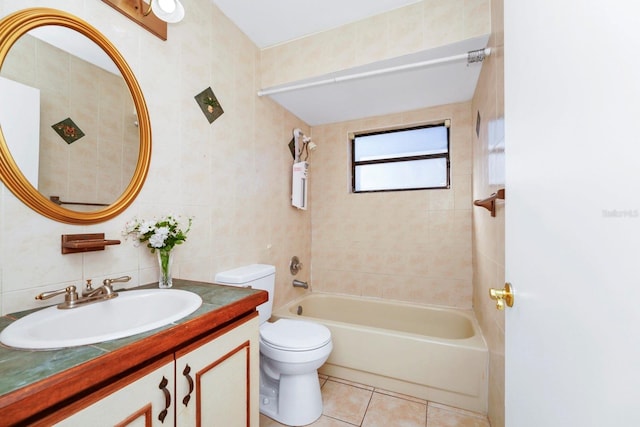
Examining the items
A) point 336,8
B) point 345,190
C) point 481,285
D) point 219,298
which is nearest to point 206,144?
point 219,298

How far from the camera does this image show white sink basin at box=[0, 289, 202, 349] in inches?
25.8

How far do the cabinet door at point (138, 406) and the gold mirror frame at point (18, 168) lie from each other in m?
0.71

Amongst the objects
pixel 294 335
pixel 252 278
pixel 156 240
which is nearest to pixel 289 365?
pixel 294 335

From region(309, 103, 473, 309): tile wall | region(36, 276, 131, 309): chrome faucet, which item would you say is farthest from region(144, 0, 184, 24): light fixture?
region(309, 103, 473, 309): tile wall

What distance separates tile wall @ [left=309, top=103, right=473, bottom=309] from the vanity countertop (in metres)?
2.02

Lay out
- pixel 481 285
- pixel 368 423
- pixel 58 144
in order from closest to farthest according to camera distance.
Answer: pixel 58 144, pixel 368 423, pixel 481 285

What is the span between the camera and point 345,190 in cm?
281

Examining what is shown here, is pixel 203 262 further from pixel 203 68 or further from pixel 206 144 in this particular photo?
pixel 203 68

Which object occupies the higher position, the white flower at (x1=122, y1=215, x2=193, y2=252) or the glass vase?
the white flower at (x1=122, y1=215, x2=193, y2=252)

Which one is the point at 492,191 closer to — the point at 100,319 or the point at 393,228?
the point at 393,228

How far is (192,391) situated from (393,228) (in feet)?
7.12

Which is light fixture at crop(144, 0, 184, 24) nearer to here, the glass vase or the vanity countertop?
the glass vase

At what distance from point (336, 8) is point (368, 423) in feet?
8.50

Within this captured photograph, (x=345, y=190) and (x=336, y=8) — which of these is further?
(x=345, y=190)
